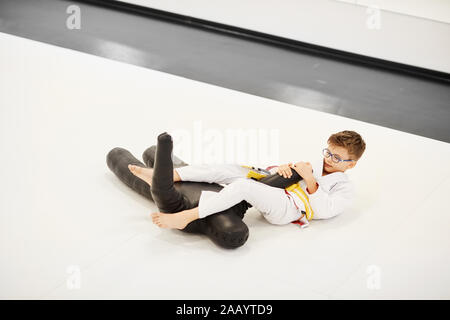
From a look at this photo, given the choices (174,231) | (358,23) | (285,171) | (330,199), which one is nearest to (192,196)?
(174,231)

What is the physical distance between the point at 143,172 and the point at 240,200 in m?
0.37

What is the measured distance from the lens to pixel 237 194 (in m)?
2.09

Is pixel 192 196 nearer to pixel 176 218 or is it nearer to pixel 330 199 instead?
pixel 176 218

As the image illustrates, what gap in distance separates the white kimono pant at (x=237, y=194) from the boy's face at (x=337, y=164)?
0.63ft

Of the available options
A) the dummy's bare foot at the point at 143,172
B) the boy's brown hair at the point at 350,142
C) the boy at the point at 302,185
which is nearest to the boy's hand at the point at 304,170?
the boy at the point at 302,185

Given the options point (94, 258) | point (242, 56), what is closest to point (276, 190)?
point (94, 258)

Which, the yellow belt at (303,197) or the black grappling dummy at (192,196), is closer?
the black grappling dummy at (192,196)

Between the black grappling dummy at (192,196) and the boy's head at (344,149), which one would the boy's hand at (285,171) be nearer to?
the black grappling dummy at (192,196)

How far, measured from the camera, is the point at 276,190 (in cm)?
217

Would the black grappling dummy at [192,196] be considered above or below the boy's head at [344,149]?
below

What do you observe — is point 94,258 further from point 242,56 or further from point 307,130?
point 242,56

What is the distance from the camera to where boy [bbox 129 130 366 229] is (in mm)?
Result: 2139

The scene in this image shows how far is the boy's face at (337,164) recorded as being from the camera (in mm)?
2188
